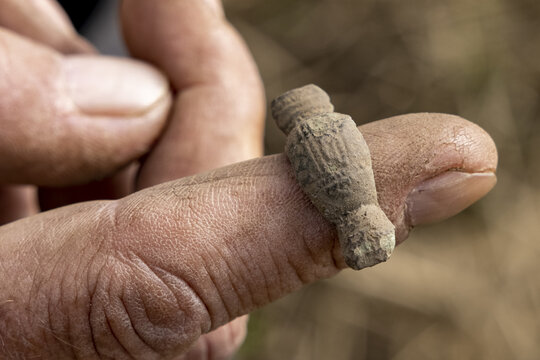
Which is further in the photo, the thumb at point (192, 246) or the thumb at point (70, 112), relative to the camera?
Answer: the thumb at point (70, 112)

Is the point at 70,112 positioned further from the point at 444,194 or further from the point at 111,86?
the point at 444,194

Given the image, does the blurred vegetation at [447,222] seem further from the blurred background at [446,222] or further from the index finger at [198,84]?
the index finger at [198,84]

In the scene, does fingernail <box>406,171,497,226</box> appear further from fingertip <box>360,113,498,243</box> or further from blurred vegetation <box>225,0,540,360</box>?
blurred vegetation <box>225,0,540,360</box>

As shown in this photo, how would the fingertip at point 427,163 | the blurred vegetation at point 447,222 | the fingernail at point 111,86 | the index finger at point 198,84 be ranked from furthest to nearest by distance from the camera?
the blurred vegetation at point 447,222, the index finger at point 198,84, the fingernail at point 111,86, the fingertip at point 427,163

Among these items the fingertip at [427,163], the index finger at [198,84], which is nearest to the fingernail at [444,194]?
the fingertip at [427,163]

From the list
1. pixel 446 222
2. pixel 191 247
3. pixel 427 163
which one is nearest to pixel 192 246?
pixel 191 247

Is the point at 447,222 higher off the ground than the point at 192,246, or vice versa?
the point at 192,246

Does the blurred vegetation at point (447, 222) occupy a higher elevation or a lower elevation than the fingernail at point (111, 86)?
lower
